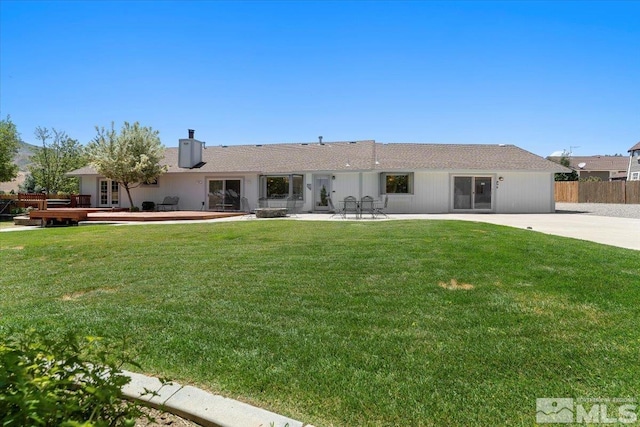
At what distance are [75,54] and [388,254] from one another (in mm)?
13434

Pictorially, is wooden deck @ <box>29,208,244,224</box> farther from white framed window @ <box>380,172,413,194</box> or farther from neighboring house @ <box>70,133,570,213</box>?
white framed window @ <box>380,172,413,194</box>

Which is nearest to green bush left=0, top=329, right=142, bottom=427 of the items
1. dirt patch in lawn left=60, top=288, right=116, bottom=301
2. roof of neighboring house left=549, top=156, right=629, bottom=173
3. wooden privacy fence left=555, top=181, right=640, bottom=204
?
dirt patch in lawn left=60, top=288, right=116, bottom=301

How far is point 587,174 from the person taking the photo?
54.2 metres

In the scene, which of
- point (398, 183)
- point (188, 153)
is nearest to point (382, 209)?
point (398, 183)

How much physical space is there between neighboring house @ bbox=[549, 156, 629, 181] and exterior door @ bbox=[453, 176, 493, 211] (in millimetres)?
38514

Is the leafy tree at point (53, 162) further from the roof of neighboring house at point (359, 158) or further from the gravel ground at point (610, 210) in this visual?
the gravel ground at point (610, 210)

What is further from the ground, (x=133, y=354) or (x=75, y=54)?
(x=75, y=54)

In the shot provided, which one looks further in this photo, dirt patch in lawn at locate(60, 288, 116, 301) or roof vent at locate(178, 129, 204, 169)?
roof vent at locate(178, 129, 204, 169)

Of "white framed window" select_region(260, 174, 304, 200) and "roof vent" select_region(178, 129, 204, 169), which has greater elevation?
"roof vent" select_region(178, 129, 204, 169)

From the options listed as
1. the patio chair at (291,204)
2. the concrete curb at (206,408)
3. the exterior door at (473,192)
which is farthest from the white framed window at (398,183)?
the concrete curb at (206,408)

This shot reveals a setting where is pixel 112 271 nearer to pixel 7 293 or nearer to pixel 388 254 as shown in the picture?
pixel 7 293

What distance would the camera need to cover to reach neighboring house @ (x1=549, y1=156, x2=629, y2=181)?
169ft

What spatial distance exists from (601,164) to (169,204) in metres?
59.0

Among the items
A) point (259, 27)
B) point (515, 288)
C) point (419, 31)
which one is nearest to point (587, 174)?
point (419, 31)
